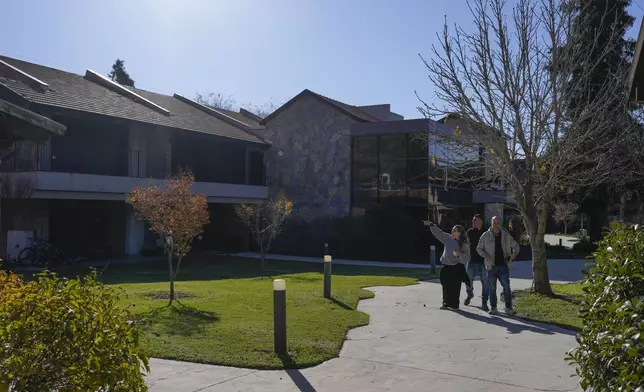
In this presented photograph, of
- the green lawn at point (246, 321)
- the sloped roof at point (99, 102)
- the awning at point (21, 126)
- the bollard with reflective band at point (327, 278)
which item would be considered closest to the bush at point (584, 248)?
the green lawn at point (246, 321)

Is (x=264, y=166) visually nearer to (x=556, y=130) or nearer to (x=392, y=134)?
(x=392, y=134)

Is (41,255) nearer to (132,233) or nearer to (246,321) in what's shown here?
(132,233)

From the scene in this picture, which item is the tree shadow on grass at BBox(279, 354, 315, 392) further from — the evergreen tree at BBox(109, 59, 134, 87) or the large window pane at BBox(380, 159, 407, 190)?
the evergreen tree at BBox(109, 59, 134, 87)

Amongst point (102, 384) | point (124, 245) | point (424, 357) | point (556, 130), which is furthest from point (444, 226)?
point (102, 384)

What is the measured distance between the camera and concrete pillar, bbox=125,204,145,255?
Result: 2853cm

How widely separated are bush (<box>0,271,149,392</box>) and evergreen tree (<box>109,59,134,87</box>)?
5978 centimetres

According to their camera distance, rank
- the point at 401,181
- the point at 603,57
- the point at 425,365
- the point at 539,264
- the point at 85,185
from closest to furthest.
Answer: the point at 425,365 → the point at 539,264 → the point at 603,57 → the point at 85,185 → the point at 401,181

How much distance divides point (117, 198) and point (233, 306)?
15966 millimetres

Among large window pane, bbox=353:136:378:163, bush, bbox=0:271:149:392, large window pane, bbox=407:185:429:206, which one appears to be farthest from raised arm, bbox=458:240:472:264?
large window pane, bbox=353:136:378:163

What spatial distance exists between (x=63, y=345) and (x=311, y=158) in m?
29.6

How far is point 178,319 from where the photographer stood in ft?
33.2

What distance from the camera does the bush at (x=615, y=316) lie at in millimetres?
3193

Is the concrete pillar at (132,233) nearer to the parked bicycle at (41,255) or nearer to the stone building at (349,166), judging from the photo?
the parked bicycle at (41,255)

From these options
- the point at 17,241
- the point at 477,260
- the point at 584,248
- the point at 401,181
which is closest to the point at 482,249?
the point at 477,260
